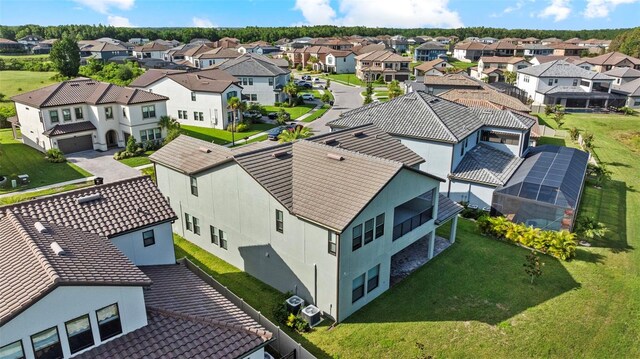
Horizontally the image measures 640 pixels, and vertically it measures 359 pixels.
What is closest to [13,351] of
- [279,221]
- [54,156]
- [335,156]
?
[279,221]

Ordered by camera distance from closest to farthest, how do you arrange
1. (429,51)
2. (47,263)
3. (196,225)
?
(47,263)
(196,225)
(429,51)

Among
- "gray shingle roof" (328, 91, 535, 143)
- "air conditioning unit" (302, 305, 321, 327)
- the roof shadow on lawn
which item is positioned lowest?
the roof shadow on lawn

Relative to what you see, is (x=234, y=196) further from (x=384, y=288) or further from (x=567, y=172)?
(x=567, y=172)

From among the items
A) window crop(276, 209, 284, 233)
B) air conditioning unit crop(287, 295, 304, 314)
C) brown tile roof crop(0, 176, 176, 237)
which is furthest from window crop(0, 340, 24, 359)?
window crop(276, 209, 284, 233)

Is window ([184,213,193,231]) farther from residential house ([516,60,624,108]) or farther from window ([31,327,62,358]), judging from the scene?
residential house ([516,60,624,108])

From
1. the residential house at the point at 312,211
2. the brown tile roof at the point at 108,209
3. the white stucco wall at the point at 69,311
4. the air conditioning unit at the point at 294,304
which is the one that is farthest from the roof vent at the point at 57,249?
the air conditioning unit at the point at 294,304

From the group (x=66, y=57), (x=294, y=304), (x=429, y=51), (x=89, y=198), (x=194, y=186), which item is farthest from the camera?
(x=429, y=51)

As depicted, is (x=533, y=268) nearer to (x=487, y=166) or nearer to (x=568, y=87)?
(x=487, y=166)

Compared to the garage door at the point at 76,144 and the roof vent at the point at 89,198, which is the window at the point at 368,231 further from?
the garage door at the point at 76,144
